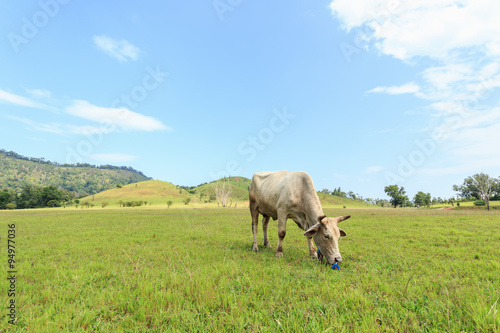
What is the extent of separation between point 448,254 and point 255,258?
687cm

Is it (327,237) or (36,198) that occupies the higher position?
(327,237)

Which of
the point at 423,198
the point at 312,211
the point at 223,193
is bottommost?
the point at 423,198

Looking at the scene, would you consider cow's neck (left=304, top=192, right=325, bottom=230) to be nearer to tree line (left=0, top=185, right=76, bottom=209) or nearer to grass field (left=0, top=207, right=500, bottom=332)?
grass field (left=0, top=207, right=500, bottom=332)

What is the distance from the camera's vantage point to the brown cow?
6773 millimetres

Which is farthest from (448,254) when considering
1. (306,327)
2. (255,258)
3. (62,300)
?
(62,300)

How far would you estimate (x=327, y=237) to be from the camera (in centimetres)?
677

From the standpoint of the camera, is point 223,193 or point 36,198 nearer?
point 223,193

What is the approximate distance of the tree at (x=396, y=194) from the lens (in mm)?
121188

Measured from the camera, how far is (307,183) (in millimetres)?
8562

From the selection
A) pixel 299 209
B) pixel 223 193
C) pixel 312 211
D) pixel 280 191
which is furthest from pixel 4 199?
pixel 312 211

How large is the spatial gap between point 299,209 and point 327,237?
68.0 inches

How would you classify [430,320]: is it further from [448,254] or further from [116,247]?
[116,247]

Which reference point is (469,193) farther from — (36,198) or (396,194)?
(36,198)

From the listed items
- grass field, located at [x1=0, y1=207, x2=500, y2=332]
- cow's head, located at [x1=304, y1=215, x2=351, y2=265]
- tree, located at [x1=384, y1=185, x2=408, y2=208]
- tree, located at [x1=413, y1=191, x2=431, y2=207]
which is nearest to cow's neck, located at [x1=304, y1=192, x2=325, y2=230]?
cow's head, located at [x1=304, y1=215, x2=351, y2=265]
